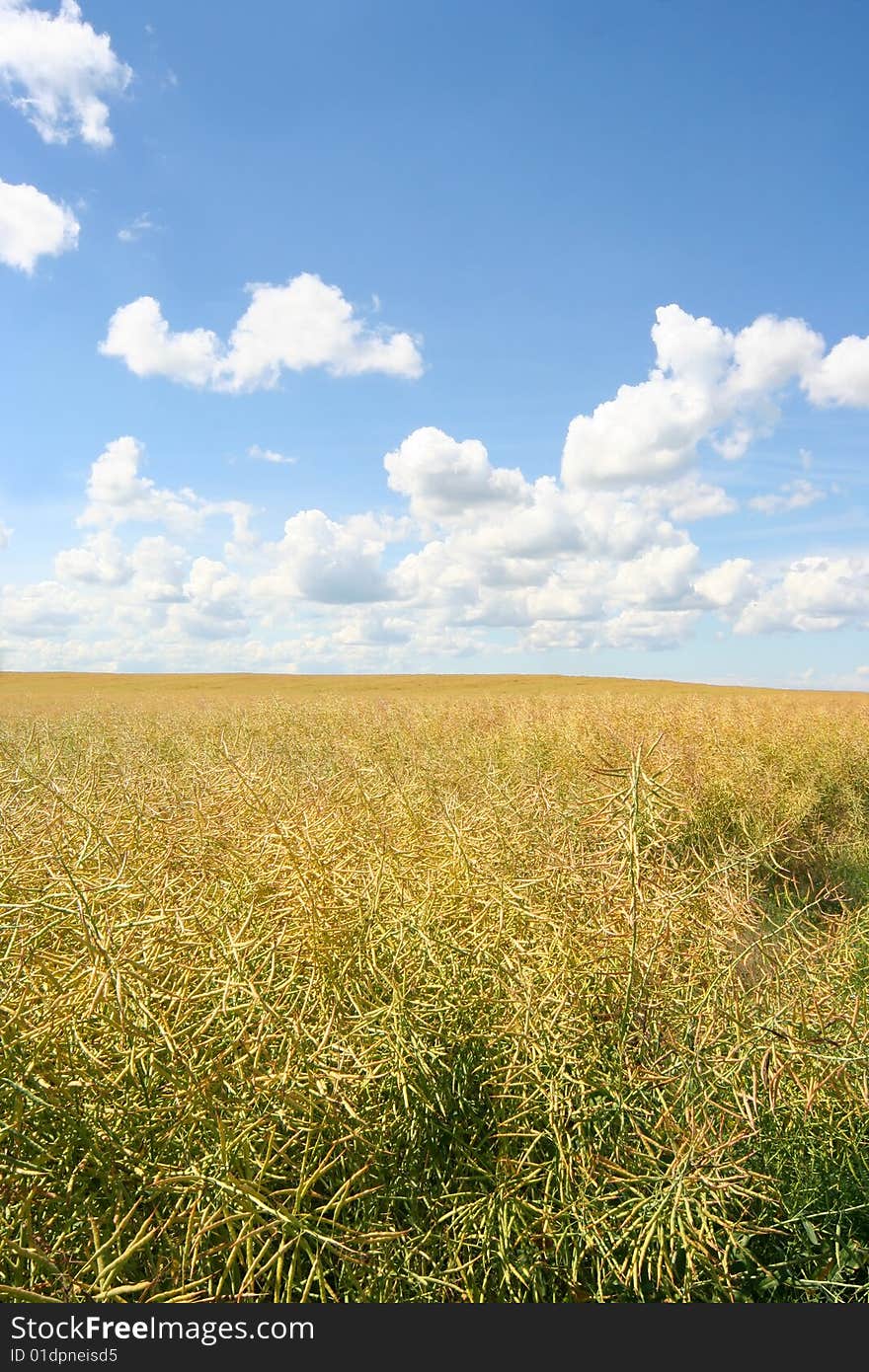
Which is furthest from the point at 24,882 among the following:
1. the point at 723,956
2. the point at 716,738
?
the point at 716,738

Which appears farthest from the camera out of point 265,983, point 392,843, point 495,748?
point 495,748

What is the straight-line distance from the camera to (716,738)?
10016mm

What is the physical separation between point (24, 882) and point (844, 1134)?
2.33 m

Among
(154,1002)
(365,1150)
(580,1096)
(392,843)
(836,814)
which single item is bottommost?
(836,814)

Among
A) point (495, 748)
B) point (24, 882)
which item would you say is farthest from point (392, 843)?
point (495, 748)

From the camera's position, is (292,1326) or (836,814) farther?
(836,814)

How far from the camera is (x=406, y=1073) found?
5.31 ft

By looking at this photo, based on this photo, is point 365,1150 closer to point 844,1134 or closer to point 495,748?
point 844,1134

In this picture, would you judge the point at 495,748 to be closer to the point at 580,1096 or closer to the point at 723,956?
the point at 723,956

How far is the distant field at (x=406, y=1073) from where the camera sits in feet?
4.66

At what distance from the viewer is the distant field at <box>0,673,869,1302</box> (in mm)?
1419

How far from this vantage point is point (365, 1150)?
160cm

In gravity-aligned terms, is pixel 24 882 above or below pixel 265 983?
above

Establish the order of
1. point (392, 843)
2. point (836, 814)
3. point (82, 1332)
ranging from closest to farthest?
point (82, 1332) < point (392, 843) < point (836, 814)
